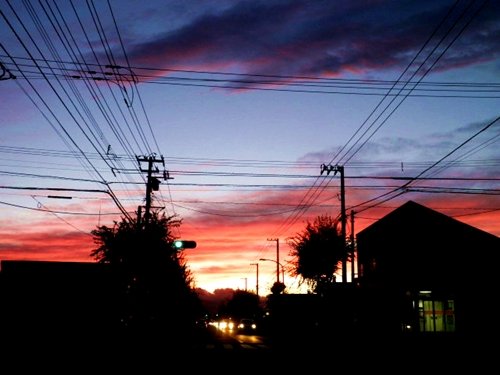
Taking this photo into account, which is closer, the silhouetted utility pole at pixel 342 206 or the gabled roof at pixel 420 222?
the silhouetted utility pole at pixel 342 206

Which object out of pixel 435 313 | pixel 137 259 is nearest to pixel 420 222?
pixel 435 313

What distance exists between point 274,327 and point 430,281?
70.2 feet

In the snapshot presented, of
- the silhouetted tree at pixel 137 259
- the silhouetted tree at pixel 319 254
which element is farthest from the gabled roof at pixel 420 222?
the silhouetted tree at pixel 137 259

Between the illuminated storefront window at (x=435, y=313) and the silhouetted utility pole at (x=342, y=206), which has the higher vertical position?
the silhouetted utility pole at (x=342, y=206)

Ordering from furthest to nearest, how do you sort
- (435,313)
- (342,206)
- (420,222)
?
(420,222)
(435,313)
(342,206)

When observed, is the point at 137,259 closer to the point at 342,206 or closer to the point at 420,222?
the point at 342,206

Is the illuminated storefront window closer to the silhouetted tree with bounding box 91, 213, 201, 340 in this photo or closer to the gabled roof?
the gabled roof

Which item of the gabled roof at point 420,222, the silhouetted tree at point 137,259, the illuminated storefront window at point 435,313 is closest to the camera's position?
the silhouetted tree at point 137,259

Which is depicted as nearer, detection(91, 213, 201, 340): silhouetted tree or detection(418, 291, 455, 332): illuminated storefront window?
detection(91, 213, 201, 340): silhouetted tree

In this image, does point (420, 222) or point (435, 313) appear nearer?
point (435, 313)

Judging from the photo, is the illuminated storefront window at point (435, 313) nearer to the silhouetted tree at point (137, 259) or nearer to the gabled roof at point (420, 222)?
the gabled roof at point (420, 222)

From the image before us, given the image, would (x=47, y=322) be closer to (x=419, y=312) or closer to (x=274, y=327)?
(x=419, y=312)

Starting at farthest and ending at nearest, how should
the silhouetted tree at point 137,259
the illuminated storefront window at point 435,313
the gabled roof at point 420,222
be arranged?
1. the gabled roof at point 420,222
2. the illuminated storefront window at point 435,313
3. the silhouetted tree at point 137,259

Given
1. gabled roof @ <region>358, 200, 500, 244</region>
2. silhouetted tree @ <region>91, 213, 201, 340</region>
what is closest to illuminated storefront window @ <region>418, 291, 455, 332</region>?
gabled roof @ <region>358, 200, 500, 244</region>
